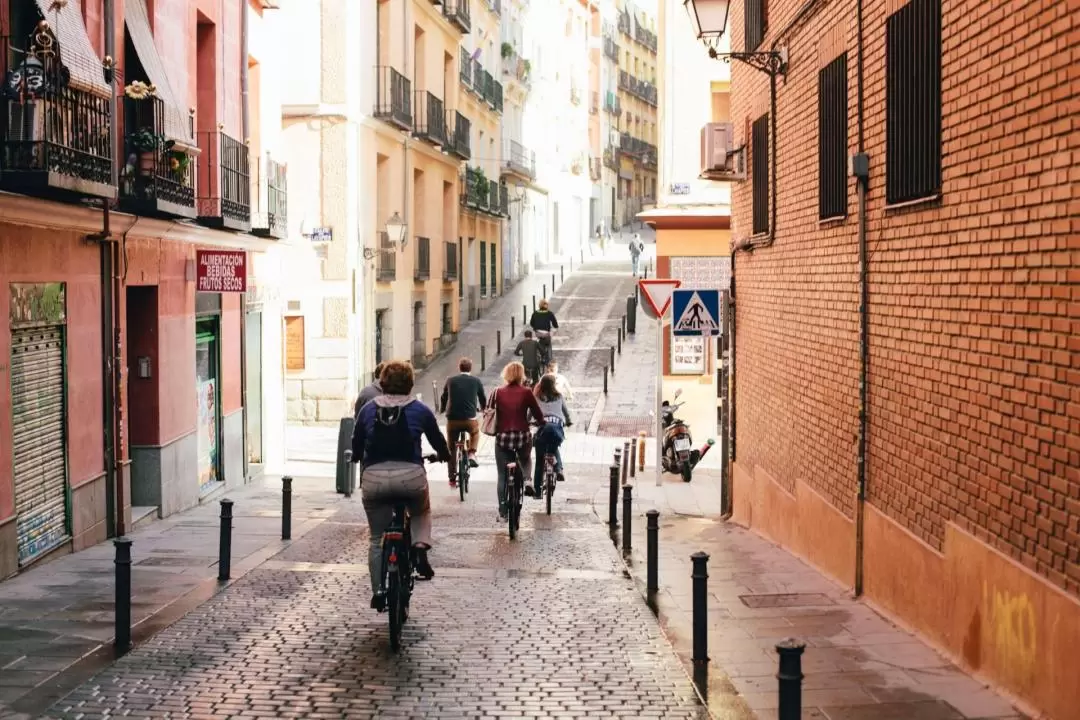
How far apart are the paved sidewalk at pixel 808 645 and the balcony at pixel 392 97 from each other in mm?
17854

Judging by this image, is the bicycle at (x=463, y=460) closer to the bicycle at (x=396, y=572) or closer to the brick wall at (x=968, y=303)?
the brick wall at (x=968, y=303)

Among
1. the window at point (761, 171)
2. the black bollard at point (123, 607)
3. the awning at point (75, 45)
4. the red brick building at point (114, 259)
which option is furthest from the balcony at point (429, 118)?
the black bollard at point (123, 607)

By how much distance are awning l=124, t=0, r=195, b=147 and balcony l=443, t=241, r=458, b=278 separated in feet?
67.8

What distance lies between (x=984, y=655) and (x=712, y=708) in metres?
1.52

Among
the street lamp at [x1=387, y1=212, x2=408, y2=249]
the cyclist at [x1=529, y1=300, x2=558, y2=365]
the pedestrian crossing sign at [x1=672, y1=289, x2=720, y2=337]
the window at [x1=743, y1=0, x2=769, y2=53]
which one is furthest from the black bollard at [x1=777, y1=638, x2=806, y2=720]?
the cyclist at [x1=529, y1=300, x2=558, y2=365]

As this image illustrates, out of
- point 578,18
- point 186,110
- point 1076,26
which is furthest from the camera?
point 578,18

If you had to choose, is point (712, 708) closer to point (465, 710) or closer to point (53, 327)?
point (465, 710)

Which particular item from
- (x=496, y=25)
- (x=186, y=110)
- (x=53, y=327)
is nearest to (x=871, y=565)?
(x=53, y=327)

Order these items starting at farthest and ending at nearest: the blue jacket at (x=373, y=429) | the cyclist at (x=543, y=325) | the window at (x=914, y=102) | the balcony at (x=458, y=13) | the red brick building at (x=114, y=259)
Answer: the balcony at (x=458, y=13) → the cyclist at (x=543, y=325) → the red brick building at (x=114, y=259) → the blue jacket at (x=373, y=429) → the window at (x=914, y=102)

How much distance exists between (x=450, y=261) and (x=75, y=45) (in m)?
24.7

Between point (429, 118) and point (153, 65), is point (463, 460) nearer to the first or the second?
point (153, 65)

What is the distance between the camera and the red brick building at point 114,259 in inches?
436

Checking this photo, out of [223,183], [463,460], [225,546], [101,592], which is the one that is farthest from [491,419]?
[223,183]

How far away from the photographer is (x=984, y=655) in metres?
7.23
